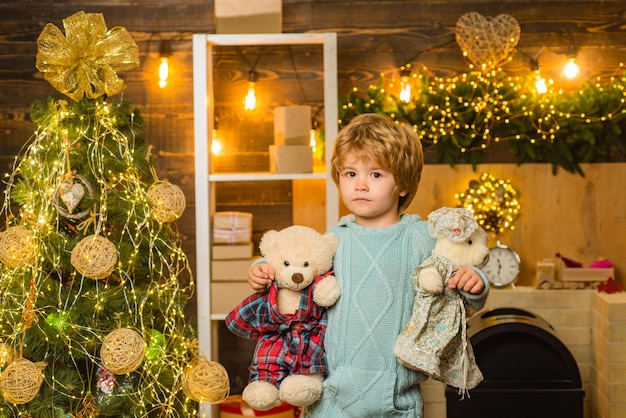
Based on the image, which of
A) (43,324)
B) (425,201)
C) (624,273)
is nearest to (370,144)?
(43,324)

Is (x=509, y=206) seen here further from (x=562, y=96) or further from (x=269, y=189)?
(x=269, y=189)

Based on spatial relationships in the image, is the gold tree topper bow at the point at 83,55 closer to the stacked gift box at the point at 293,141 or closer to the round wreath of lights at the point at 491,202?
the stacked gift box at the point at 293,141

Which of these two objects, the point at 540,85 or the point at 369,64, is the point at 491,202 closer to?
the point at 540,85

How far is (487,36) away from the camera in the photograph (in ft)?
12.4

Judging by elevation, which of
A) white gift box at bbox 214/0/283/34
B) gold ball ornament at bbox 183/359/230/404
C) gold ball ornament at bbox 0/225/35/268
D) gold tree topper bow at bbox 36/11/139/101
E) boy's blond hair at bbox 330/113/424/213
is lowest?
gold ball ornament at bbox 183/359/230/404

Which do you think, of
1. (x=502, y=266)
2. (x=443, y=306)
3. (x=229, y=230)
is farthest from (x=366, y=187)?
(x=502, y=266)

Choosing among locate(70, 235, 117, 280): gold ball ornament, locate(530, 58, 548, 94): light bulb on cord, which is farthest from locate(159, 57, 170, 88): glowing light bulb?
locate(530, 58, 548, 94): light bulb on cord

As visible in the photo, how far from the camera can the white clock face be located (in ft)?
12.3

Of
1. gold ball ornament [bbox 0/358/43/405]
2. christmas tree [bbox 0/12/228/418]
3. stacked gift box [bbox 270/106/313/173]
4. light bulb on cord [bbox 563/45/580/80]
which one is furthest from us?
light bulb on cord [bbox 563/45/580/80]

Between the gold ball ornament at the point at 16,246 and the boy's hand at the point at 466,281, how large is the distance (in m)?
1.26

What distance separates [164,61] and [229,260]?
3.10 feet

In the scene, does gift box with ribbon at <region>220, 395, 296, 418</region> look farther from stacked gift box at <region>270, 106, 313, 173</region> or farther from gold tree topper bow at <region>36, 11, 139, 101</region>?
gold tree topper bow at <region>36, 11, 139, 101</region>

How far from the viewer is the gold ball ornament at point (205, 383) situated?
2.72 meters

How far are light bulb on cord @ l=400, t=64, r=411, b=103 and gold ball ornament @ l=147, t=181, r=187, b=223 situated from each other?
1.40 meters
